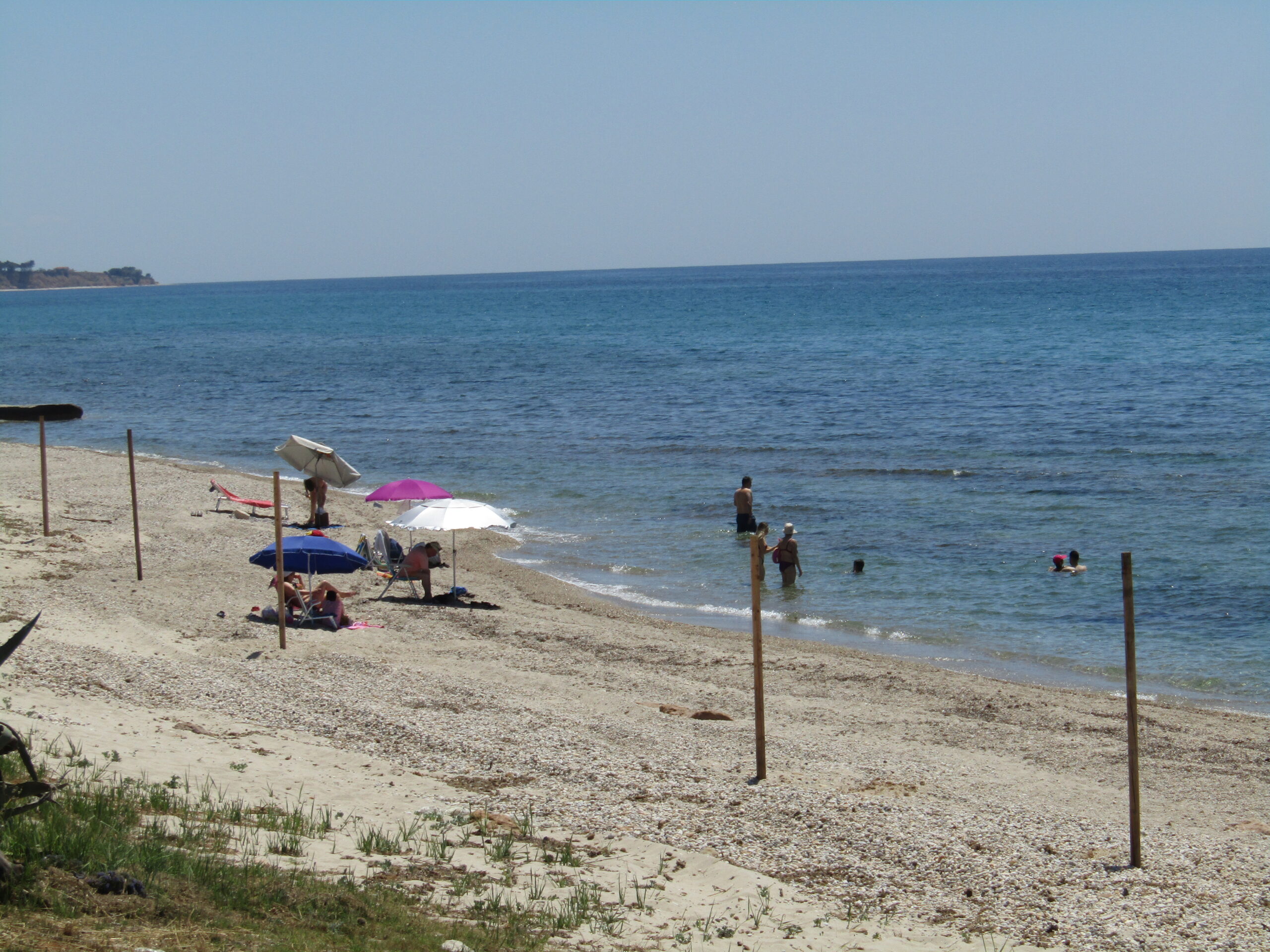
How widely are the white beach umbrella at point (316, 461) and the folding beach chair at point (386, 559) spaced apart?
2.61 m

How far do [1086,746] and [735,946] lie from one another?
19.9 feet

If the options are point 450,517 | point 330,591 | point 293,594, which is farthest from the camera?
point 450,517

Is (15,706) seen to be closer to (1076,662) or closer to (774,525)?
(1076,662)

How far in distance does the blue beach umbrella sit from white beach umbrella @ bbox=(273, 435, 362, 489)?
5.52 metres

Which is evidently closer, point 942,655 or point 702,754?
point 702,754

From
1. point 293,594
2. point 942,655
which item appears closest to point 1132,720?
point 942,655

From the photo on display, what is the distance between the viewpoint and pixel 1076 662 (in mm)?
14797

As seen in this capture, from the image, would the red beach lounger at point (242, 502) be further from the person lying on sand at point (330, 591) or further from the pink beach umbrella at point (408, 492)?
the person lying on sand at point (330, 591)

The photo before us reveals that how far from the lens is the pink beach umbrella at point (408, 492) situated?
17.2 meters

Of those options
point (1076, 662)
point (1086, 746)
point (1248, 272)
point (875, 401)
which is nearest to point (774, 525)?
point (1076, 662)

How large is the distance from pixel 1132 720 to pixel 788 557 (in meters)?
10.6

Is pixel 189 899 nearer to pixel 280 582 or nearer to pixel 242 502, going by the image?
pixel 280 582

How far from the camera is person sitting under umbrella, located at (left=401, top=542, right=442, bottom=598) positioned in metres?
16.9

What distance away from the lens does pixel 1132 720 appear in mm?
8398
